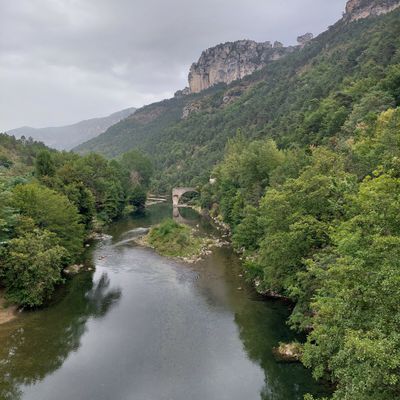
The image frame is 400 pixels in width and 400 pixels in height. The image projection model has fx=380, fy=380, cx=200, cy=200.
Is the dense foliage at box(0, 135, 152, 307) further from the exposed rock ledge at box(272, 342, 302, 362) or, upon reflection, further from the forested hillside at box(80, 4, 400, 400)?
the exposed rock ledge at box(272, 342, 302, 362)

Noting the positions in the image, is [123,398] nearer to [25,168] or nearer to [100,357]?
[100,357]

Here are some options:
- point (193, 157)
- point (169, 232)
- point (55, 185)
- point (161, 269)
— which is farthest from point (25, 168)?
point (193, 157)

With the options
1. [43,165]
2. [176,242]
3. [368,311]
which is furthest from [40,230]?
[368,311]

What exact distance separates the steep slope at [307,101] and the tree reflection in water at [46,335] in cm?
4164

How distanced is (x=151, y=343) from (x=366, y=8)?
17698 centimetres

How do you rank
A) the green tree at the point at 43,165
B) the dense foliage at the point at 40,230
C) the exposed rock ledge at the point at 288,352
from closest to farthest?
the exposed rock ledge at the point at 288,352
the dense foliage at the point at 40,230
the green tree at the point at 43,165

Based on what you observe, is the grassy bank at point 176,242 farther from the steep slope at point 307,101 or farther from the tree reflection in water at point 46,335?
the steep slope at point 307,101

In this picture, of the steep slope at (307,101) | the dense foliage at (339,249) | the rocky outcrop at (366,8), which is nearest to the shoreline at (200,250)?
the dense foliage at (339,249)

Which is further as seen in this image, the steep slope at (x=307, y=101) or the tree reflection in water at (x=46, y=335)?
the steep slope at (x=307, y=101)

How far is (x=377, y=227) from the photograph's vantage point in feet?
55.6

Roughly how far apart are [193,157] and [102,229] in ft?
306

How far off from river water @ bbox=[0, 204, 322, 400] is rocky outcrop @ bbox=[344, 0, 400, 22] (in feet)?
510

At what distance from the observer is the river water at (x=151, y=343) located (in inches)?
908

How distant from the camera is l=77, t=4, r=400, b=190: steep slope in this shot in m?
67.6
